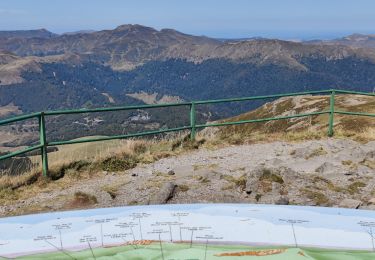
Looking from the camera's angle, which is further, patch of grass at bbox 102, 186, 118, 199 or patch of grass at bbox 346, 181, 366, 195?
patch of grass at bbox 346, 181, 366, 195

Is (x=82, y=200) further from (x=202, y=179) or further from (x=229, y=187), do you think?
(x=229, y=187)

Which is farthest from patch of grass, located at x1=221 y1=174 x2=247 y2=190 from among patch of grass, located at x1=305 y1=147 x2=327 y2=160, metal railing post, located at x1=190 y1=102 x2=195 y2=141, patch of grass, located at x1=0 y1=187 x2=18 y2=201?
metal railing post, located at x1=190 y1=102 x2=195 y2=141

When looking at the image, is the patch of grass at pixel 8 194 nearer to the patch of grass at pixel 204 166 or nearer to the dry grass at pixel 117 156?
the dry grass at pixel 117 156

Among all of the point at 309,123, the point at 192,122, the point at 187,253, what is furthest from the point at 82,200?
the point at 309,123

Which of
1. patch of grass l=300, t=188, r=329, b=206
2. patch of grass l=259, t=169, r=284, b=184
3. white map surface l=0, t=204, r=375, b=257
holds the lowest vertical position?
patch of grass l=300, t=188, r=329, b=206

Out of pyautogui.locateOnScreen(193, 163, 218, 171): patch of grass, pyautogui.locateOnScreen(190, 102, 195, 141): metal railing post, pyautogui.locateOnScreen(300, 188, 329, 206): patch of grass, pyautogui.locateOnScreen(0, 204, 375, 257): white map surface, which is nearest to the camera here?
pyautogui.locateOnScreen(0, 204, 375, 257): white map surface

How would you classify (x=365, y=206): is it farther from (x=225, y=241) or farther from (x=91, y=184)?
(x=91, y=184)

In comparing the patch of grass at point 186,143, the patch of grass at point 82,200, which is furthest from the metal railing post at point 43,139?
the patch of grass at point 186,143

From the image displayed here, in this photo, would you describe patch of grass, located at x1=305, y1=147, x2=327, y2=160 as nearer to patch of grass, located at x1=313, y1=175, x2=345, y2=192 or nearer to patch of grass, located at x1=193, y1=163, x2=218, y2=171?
patch of grass, located at x1=193, y1=163, x2=218, y2=171
